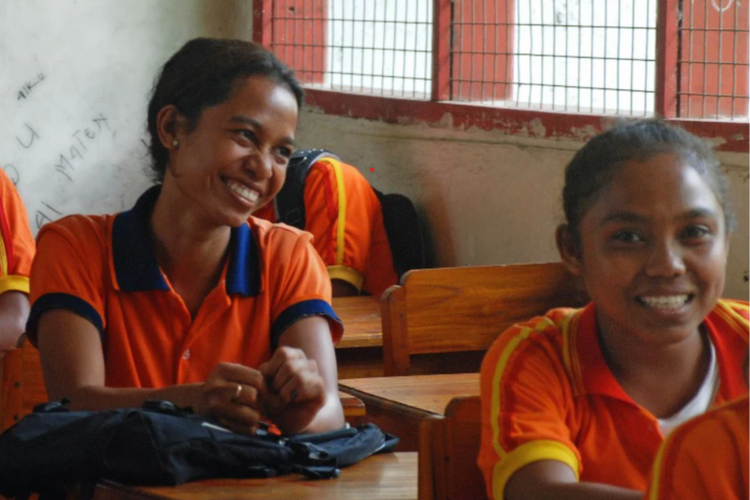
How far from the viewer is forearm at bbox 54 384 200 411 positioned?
1.75m

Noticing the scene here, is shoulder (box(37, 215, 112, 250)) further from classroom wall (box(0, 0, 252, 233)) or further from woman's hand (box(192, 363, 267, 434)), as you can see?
classroom wall (box(0, 0, 252, 233))

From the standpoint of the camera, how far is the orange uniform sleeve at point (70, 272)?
1.96 metres

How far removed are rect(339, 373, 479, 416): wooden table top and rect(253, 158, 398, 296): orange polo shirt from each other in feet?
4.34

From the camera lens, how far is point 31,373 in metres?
2.13

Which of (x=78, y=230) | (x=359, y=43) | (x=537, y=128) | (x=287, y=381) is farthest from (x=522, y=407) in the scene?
(x=359, y=43)

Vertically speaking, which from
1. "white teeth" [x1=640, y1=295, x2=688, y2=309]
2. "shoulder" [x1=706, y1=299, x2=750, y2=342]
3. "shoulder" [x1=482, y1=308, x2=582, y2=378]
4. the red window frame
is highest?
the red window frame

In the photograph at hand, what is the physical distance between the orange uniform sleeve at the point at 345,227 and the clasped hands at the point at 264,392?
6.60 feet

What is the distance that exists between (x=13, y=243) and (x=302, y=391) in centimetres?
151

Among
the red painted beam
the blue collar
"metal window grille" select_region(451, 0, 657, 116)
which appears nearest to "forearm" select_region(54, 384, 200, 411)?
the blue collar

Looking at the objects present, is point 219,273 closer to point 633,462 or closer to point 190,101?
point 190,101

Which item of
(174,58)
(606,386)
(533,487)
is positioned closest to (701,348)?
(606,386)

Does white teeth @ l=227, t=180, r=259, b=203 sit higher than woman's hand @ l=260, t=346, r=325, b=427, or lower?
higher

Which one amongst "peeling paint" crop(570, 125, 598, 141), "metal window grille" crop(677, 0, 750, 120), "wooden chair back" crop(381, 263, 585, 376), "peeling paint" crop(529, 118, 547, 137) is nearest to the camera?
"wooden chair back" crop(381, 263, 585, 376)

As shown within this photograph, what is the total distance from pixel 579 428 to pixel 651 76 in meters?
2.07
